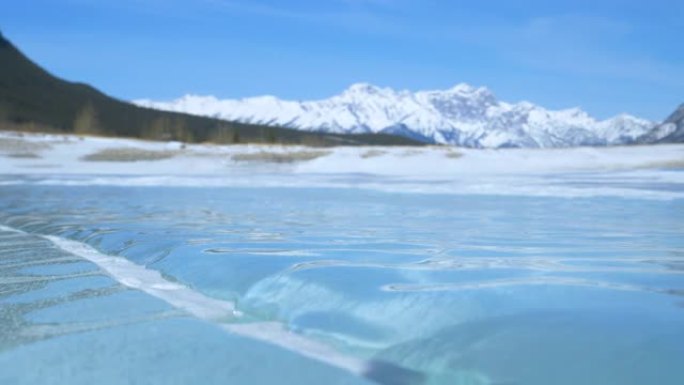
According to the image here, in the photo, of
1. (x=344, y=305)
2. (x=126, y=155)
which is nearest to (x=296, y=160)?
(x=126, y=155)

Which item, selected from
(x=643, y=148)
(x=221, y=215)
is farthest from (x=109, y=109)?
(x=221, y=215)

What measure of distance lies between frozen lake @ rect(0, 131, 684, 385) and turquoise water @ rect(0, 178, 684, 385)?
1 cm

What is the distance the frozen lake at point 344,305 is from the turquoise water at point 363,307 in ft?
0.03

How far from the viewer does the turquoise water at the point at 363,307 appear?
2.70 m

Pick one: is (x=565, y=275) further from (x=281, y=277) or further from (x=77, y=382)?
(x=77, y=382)

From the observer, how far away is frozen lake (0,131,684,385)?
271 centimetres

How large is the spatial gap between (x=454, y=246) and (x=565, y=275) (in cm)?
154

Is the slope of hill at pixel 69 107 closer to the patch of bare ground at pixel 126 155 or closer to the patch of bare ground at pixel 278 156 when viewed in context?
the patch of bare ground at pixel 278 156

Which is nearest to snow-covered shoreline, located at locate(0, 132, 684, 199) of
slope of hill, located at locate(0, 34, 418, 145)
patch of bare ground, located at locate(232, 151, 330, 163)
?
patch of bare ground, located at locate(232, 151, 330, 163)

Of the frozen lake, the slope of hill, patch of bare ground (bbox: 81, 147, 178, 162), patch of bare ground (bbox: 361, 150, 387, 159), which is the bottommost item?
patch of bare ground (bbox: 81, 147, 178, 162)

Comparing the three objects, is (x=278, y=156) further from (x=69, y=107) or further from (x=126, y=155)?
(x=69, y=107)

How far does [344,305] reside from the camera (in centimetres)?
358

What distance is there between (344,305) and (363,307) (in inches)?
4.7

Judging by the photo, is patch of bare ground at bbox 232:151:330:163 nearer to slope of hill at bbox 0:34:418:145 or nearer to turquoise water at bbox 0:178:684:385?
turquoise water at bbox 0:178:684:385
